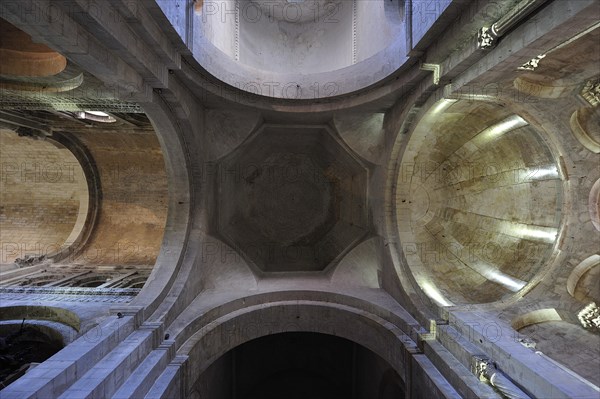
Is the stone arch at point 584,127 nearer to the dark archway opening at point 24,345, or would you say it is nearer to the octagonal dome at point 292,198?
the octagonal dome at point 292,198

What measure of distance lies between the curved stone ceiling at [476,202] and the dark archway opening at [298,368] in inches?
211

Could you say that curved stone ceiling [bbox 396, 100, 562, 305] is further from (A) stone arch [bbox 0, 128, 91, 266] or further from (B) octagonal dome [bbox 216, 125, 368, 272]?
(A) stone arch [bbox 0, 128, 91, 266]

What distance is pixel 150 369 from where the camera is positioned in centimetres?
590

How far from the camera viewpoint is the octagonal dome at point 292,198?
1124 centimetres

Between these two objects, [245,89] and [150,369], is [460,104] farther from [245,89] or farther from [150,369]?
[150,369]

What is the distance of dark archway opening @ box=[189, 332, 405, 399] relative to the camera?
13.4m

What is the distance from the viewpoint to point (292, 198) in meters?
13.6

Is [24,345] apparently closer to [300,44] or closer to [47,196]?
[47,196]

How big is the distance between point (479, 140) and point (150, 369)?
35.2 ft

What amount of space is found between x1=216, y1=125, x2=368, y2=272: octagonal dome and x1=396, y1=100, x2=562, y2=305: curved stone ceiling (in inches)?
90.1

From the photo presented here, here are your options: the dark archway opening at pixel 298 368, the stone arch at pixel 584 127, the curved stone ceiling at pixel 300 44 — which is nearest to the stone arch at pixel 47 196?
the curved stone ceiling at pixel 300 44

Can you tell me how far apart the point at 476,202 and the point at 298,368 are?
35.1 feet

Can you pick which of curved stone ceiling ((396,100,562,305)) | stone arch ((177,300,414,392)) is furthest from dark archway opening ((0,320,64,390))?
curved stone ceiling ((396,100,562,305))

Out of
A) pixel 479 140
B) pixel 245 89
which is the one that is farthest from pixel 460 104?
pixel 245 89
